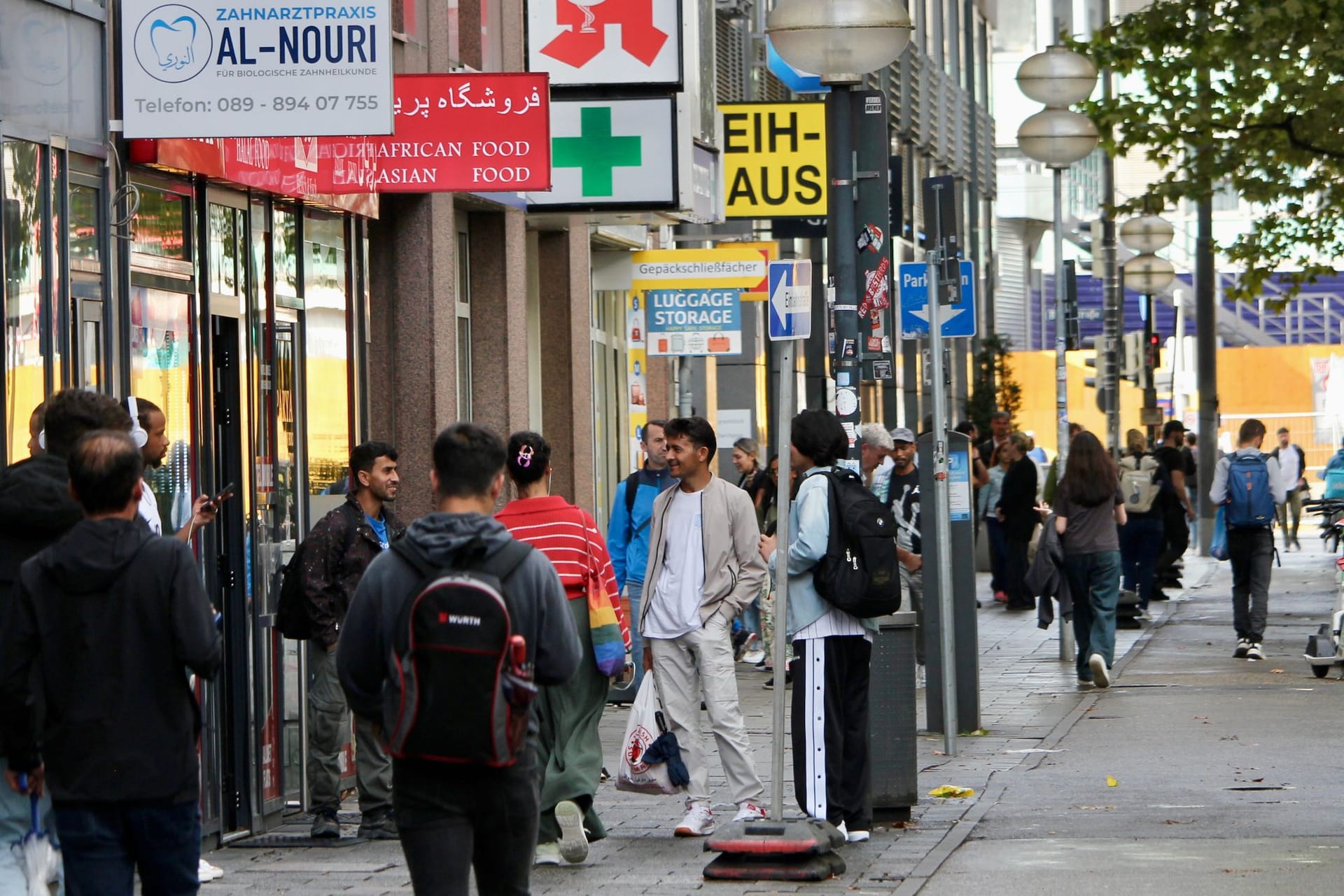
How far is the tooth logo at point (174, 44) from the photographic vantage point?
368 inches

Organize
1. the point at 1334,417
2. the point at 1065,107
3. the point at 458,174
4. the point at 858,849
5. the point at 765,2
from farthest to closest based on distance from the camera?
the point at 1334,417 → the point at 765,2 → the point at 1065,107 → the point at 458,174 → the point at 858,849

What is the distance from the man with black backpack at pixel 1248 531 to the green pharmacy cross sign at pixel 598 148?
5.96 m

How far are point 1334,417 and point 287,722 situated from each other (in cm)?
4102

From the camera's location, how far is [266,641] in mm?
10922

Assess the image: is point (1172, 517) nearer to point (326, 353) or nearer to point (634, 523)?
point (634, 523)

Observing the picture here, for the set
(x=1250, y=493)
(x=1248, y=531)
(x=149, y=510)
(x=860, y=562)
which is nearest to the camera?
(x=149, y=510)

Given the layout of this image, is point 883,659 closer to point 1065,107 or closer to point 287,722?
point 287,722

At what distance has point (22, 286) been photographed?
8977 mm

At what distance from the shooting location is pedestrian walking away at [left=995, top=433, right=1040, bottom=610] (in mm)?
24859

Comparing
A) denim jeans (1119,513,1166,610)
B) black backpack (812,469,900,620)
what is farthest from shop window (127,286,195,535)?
denim jeans (1119,513,1166,610)

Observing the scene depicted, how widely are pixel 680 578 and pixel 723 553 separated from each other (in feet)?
0.70

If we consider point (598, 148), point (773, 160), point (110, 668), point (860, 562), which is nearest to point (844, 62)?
point (860, 562)

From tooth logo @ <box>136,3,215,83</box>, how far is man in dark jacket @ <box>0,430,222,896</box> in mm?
3756

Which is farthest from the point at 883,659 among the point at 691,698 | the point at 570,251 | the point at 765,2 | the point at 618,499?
the point at 765,2
